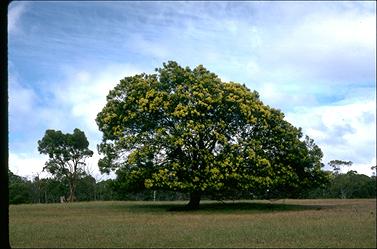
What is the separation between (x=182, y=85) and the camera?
33125 mm

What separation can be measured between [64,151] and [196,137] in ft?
142

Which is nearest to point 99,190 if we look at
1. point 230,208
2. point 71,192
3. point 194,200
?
point 71,192

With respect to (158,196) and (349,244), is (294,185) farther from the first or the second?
(158,196)

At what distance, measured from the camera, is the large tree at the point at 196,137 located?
31.6 m

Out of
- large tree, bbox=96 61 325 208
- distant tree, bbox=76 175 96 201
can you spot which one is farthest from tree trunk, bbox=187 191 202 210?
distant tree, bbox=76 175 96 201

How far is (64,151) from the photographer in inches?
2800

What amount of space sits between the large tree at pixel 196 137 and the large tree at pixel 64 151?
37.1 m

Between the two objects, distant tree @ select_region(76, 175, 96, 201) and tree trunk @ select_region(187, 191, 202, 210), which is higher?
distant tree @ select_region(76, 175, 96, 201)

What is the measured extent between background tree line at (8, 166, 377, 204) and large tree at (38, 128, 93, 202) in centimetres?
212

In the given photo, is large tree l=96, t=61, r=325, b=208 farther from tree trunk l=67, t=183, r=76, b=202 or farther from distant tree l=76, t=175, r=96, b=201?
distant tree l=76, t=175, r=96, b=201

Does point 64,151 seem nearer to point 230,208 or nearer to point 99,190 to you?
point 99,190

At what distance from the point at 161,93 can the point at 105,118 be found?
456cm

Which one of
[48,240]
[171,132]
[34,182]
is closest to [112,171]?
[171,132]

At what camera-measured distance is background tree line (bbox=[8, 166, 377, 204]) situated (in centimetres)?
6290
